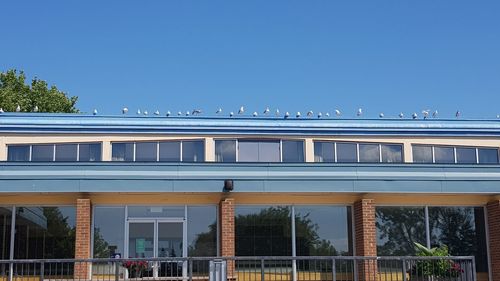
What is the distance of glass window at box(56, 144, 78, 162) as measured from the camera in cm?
2460

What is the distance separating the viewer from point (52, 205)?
2091 cm

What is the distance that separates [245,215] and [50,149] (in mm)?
7453

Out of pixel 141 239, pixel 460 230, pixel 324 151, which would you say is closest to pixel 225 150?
pixel 324 151

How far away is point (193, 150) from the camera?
25047 millimetres

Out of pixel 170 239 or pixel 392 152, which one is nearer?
pixel 170 239

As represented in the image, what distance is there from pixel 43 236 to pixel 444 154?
45.4ft

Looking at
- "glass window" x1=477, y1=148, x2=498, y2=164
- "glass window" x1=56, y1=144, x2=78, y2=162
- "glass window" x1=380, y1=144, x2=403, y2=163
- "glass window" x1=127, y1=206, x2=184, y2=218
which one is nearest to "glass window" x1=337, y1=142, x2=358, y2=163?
"glass window" x1=380, y1=144, x2=403, y2=163

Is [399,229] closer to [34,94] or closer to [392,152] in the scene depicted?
[392,152]

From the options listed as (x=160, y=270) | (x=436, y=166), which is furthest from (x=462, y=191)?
(x=160, y=270)

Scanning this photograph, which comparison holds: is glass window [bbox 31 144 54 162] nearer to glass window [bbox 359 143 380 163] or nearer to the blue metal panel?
the blue metal panel

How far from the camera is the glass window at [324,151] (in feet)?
83.3

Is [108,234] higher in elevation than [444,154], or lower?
lower

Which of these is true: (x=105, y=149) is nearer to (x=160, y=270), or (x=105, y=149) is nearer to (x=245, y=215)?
(x=245, y=215)

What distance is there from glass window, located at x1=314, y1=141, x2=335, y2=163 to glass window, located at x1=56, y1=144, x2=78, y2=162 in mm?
8005
